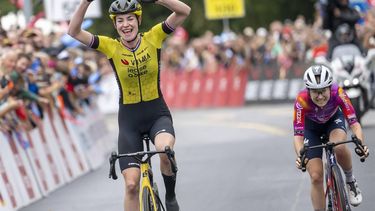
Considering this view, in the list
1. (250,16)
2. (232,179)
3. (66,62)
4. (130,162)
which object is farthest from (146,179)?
(250,16)

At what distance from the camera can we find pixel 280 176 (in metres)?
16.3

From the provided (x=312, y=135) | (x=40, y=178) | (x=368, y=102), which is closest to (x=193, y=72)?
(x=368, y=102)

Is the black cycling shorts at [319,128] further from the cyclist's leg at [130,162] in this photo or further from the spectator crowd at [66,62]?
the spectator crowd at [66,62]

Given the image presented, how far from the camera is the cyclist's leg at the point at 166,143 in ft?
35.4

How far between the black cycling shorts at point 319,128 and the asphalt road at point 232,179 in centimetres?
144

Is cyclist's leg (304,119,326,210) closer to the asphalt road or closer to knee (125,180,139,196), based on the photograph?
the asphalt road

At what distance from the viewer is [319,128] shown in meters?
11.6

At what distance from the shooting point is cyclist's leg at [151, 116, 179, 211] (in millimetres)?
10805

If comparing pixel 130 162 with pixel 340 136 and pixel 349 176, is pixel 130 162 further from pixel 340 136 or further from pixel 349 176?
pixel 349 176

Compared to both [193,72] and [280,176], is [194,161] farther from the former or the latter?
[193,72]

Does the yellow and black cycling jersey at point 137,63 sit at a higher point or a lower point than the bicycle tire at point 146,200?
higher

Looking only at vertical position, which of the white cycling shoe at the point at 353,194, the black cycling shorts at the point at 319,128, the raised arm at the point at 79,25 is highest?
the raised arm at the point at 79,25

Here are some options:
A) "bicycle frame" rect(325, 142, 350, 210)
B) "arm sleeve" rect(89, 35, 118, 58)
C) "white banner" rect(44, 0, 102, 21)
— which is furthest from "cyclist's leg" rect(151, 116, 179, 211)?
"white banner" rect(44, 0, 102, 21)

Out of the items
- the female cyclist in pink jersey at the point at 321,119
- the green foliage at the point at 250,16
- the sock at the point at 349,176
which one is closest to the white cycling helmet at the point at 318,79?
the female cyclist in pink jersey at the point at 321,119
